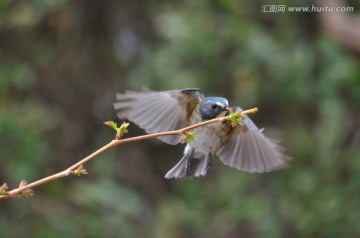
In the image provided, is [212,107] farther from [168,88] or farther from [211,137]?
[168,88]

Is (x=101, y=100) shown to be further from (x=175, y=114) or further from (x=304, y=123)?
(x=175, y=114)

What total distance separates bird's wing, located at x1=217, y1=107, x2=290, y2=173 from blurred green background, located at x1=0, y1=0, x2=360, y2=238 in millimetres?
2191

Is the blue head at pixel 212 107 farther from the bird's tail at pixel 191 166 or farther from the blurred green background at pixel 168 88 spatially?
the blurred green background at pixel 168 88

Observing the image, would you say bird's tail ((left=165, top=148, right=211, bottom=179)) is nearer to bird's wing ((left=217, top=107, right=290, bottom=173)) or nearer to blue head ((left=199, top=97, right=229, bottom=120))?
bird's wing ((left=217, top=107, right=290, bottom=173))

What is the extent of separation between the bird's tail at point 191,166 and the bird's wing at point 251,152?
Answer: 0.10m

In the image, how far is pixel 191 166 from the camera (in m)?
2.88

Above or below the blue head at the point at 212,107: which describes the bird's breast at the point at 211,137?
below

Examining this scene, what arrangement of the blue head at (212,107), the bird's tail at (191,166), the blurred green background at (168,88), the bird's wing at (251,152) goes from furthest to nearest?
the blurred green background at (168,88) → the bird's tail at (191,166) → the bird's wing at (251,152) → the blue head at (212,107)

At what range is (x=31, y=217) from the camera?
5.19 metres

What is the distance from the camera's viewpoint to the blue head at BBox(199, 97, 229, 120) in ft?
8.32

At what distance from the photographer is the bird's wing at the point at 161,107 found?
8.87ft

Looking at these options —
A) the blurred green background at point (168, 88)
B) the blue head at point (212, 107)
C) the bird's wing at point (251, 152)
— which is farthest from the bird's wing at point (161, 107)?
the blurred green background at point (168, 88)

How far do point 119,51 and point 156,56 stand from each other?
0.47 metres

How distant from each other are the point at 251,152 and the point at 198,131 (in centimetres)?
23
